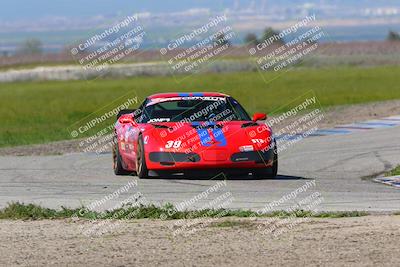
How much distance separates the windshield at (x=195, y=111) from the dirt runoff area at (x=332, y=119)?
577 cm

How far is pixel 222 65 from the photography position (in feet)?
291

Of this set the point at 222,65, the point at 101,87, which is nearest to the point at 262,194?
the point at 101,87

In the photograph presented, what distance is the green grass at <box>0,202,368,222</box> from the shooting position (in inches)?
523

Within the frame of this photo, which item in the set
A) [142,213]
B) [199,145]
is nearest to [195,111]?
[199,145]

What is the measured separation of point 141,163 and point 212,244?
7050 millimetres

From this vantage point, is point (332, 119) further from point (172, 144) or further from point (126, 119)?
point (172, 144)

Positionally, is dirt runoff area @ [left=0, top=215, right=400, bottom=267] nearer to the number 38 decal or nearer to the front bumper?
the front bumper


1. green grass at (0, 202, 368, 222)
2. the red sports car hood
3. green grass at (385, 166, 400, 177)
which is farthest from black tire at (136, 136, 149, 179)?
green grass at (0, 202, 368, 222)

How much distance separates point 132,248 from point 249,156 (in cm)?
706


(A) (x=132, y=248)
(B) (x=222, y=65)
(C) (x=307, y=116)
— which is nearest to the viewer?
(A) (x=132, y=248)

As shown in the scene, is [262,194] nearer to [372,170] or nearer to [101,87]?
[372,170]

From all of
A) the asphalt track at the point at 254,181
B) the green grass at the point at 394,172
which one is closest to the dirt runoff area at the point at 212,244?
the asphalt track at the point at 254,181

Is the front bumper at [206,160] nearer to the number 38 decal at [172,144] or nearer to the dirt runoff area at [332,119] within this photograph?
the number 38 decal at [172,144]

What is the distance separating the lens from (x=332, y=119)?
3134 cm
